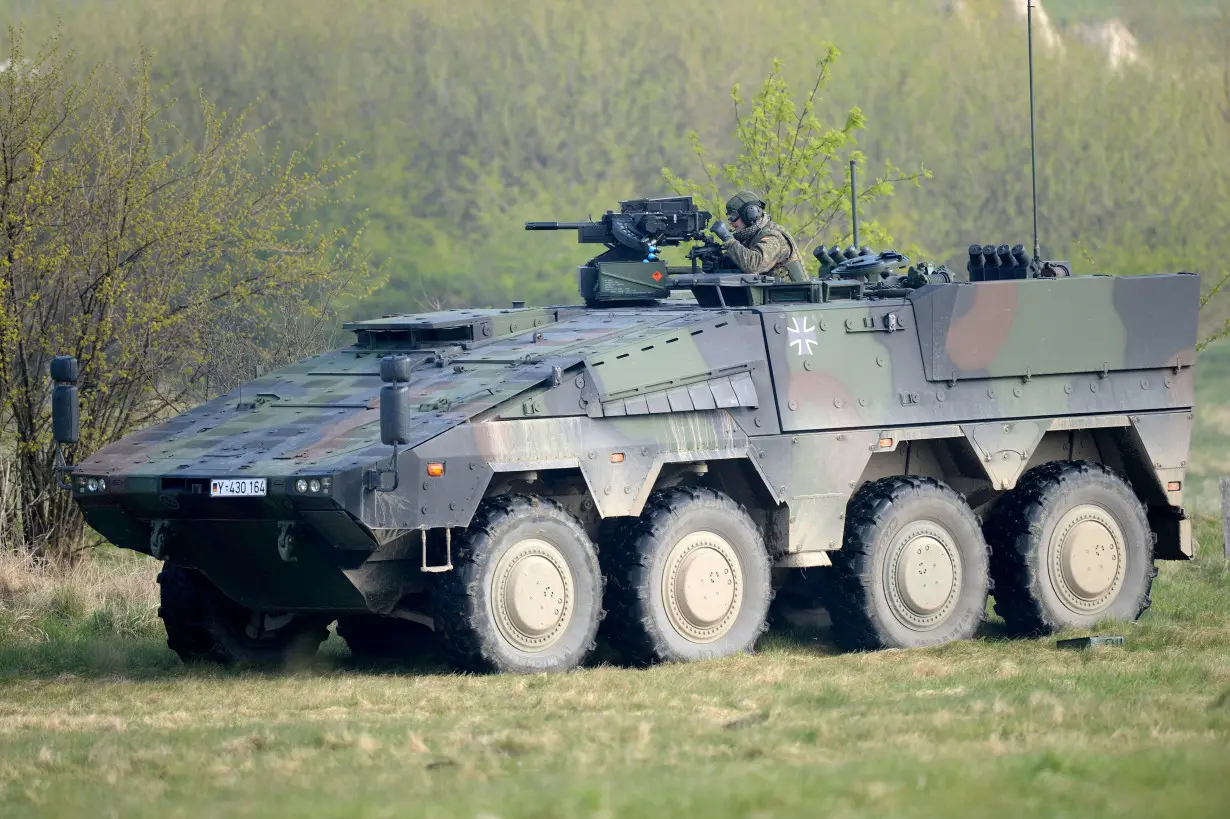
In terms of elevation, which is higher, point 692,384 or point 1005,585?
point 692,384

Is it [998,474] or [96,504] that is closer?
[96,504]

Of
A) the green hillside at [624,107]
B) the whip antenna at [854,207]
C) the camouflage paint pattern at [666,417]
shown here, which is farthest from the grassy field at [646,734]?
the green hillside at [624,107]

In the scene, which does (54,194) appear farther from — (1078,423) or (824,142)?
(824,142)

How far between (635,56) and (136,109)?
38.5 m

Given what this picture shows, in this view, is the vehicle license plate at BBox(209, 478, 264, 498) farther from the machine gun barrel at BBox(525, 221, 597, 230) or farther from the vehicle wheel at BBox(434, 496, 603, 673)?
the machine gun barrel at BBox(525, 221, 597, 230)

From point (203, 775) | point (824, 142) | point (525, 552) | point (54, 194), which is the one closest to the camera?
point (203, 775)

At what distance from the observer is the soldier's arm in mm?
15766

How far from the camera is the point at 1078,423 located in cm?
1580

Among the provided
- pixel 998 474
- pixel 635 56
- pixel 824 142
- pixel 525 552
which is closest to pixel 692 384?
pixel 525 552

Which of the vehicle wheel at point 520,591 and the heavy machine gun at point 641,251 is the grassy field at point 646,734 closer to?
the vehicle wheel at point 520,591

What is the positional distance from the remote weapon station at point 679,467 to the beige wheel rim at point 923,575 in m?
0.02

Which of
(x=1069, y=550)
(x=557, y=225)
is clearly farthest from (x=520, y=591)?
(x=1069, y=550)

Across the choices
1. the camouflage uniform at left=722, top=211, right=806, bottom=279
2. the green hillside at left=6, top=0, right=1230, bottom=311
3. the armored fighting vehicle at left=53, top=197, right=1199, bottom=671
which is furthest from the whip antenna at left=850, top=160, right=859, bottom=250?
the green hillside at left=6, top=0, right=1230, bottom=311

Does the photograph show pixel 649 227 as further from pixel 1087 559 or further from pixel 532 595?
pixel 1087 559
